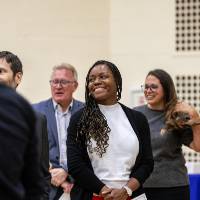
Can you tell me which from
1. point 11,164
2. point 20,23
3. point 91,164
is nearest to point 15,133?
point 11,164

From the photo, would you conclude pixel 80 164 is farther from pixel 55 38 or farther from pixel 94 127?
pixel 55 38

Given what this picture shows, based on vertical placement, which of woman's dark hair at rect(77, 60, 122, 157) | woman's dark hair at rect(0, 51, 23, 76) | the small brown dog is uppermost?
woman's dark hair at rect(0, 51, 23, 76)

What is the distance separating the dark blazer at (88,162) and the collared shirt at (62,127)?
0.72 metres

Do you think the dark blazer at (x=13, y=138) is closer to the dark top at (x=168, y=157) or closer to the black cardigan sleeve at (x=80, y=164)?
the black cardigan sleeve at (x=80, y=164)

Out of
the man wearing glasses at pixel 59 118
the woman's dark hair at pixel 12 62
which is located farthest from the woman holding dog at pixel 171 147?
the woman's dark hair at pixel 12 62

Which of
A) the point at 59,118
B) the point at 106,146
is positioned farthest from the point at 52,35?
the point at 106,146

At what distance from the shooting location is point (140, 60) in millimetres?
5805

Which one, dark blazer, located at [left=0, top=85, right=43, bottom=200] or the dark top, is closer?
dark blazer, located at [left=0, top=85, right=43, bottom=200]

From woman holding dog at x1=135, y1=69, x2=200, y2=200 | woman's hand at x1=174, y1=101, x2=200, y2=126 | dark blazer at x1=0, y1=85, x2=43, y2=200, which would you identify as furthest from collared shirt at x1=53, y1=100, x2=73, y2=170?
dark blazer at x1=0, y1=85, x2=43, y2=200

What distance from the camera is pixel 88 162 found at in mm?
2879

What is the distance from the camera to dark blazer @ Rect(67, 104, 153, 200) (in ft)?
9.23

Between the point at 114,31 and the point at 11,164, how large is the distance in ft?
14.8

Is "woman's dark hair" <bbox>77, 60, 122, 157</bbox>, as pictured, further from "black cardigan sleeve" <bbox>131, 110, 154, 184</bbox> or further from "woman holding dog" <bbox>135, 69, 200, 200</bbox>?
"woman holding dog" <bbox>135, 69, 200, 200</bbox>

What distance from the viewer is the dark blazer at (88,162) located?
2812 mm
